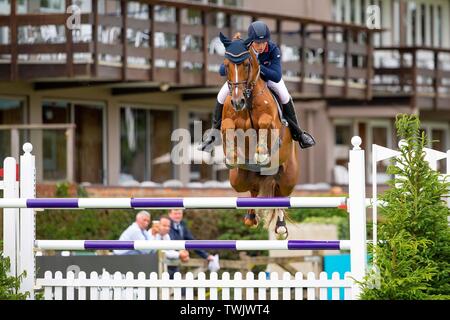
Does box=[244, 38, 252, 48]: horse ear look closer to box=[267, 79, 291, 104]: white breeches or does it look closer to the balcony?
box=[267, 79, 291, 104]: white breeches

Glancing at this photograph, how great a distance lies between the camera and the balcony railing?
31.1 meters

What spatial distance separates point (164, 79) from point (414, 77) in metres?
8.74

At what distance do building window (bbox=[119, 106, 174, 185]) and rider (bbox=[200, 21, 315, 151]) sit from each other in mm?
13815

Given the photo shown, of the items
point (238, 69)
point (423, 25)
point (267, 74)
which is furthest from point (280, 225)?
point (423, 25)

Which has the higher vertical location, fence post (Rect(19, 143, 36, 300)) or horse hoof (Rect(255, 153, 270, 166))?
horse hoof (Rect(255, 153, 270, 166))

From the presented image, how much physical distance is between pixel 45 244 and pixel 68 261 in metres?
2.34

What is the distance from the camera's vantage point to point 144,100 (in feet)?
91.5

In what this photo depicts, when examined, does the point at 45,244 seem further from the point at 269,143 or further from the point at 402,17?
the point at 402,17

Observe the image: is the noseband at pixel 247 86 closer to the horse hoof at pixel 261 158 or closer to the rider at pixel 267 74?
the rider at pixel 267 74

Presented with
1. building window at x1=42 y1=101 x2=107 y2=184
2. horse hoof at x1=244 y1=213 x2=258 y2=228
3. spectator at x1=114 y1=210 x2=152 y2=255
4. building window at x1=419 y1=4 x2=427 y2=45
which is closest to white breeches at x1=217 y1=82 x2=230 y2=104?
horse hoof at x1=244 y1=213 x2=258 y2=228

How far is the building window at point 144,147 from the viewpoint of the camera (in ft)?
89.3

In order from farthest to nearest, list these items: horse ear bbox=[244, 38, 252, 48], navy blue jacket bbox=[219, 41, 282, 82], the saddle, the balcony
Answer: the balcony, the saddle, navy blue jacket bbox=[219, 41, 282, 82], horse ear bbox=[244, 38, 252, 48]

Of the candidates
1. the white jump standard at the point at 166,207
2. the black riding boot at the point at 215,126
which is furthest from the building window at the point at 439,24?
the white jump standard at the point at 166,207

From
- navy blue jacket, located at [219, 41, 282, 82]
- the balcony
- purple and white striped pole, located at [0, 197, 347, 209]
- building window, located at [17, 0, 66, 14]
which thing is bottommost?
purple and white striped pole, located at [0, 197, 347, 209]
